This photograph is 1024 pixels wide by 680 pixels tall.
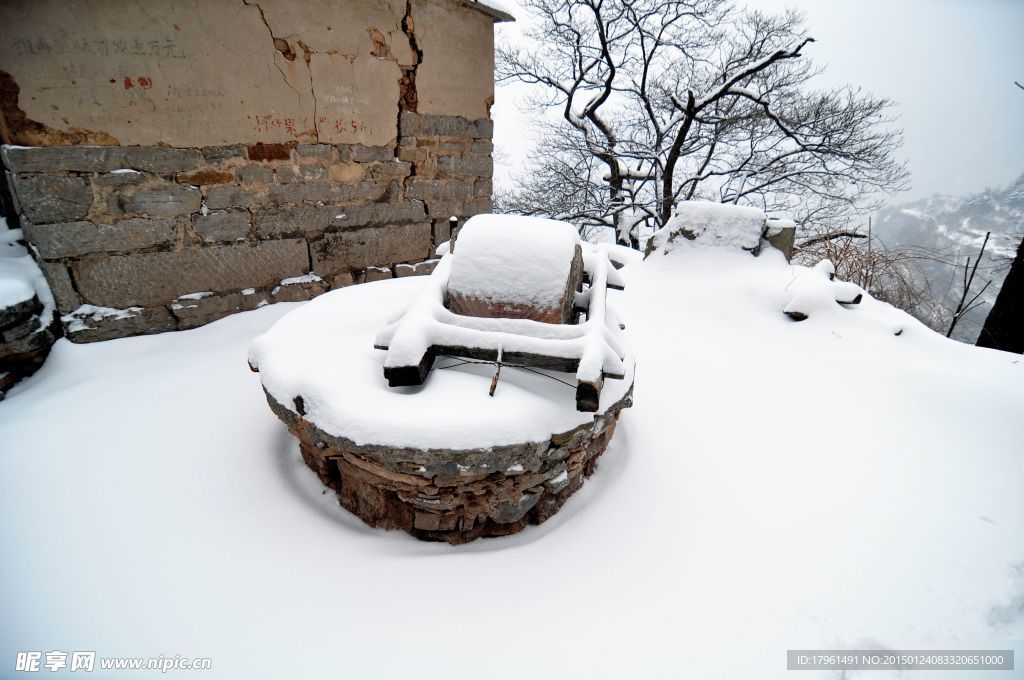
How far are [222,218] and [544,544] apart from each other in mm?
3060

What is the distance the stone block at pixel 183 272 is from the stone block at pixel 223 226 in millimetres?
72

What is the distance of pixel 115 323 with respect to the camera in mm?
2877

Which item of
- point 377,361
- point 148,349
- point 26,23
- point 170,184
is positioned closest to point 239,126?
point 170,184

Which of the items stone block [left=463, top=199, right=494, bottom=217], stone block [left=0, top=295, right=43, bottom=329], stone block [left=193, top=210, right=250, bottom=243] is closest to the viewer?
stone block [left=0, top=295, right=43, bottom=329]

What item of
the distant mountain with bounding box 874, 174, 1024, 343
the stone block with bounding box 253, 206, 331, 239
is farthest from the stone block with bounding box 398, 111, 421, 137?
the distant mountain with bounding box 874, 174, 1024, 343

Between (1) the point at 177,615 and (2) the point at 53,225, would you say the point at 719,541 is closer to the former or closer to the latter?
(1) the point at 177,615

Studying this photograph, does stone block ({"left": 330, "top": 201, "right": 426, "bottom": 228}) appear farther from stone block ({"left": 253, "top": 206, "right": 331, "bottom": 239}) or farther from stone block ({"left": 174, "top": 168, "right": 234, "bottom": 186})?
stone block ({"left": 174, "top": 168, "right": 234, "bottom": 186})

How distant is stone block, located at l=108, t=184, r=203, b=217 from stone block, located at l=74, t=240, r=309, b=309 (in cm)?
27

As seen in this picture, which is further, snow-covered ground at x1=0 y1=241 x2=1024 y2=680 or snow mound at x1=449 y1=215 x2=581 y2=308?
snow mound at x1=449 y1=215 x2=581 y2=308

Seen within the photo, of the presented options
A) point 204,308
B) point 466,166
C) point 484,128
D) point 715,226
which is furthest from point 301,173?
point 715,226

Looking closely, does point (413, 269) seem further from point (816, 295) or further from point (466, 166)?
point (816, 295)

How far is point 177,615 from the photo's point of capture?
1387mm

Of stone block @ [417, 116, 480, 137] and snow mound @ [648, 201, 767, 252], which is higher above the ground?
stone block @ [417, 116, 480, 137]

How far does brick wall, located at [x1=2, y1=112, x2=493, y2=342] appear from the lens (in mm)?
2641
